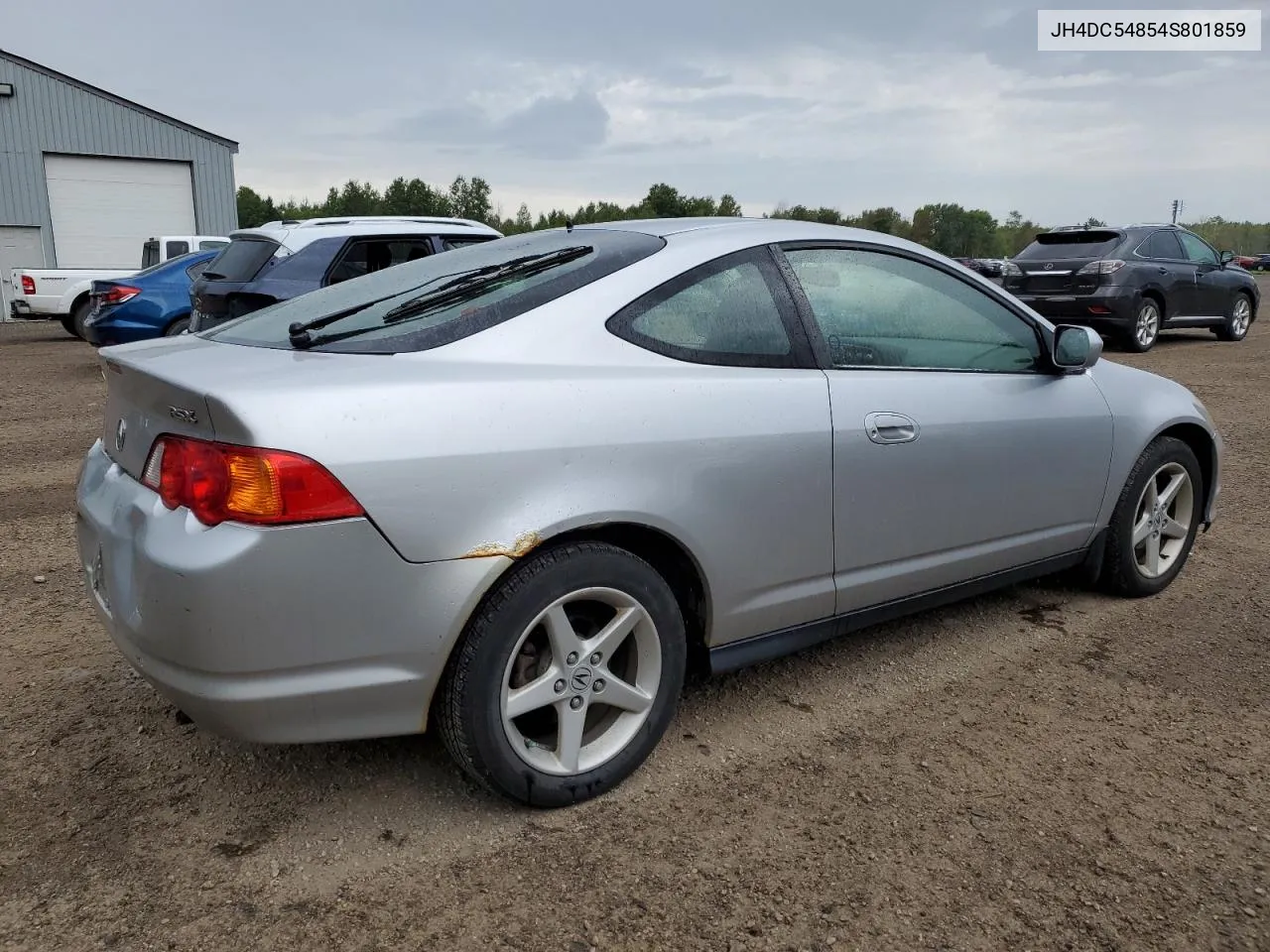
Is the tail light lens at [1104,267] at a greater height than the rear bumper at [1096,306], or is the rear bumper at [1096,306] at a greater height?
the tail light lens at [1104,267]

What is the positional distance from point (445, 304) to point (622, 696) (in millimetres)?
1156

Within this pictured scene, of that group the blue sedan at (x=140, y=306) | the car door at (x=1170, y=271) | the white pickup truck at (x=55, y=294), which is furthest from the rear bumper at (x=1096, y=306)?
the white pickup truck at (x=55, y=294)

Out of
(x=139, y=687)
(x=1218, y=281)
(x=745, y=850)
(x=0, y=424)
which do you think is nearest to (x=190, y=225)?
(x=0, y=424)

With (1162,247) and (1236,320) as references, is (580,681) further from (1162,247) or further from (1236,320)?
(1236,320)

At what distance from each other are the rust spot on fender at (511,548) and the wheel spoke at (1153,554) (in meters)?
2.90

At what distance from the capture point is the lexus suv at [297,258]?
25.5 feet

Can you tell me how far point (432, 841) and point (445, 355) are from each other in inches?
47.0

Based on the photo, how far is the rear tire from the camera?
14.2 meters

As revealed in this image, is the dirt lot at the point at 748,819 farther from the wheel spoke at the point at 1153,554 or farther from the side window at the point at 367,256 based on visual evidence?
the side window at the point at 367,256

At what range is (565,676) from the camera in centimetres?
248

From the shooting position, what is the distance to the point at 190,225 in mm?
24031

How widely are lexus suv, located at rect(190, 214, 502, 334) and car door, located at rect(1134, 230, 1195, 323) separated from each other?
9.06m

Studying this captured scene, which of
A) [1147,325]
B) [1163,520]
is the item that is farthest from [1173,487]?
[1147,325]

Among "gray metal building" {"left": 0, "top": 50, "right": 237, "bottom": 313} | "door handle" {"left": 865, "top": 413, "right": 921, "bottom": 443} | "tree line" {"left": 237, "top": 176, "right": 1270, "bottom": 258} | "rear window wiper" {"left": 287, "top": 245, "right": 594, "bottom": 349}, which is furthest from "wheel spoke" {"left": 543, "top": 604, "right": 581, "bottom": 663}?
"tree line" {"left": 237, "top": 176, "right": 1270, "bottom": 258}
